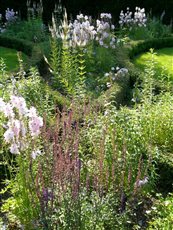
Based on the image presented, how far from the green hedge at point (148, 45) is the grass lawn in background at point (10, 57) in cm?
261

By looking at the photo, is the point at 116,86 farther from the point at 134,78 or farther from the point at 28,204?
the point at 28,204

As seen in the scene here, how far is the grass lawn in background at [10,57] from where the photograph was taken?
35.3 ft

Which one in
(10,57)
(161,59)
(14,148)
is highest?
(14,148)

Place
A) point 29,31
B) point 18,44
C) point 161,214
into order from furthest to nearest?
point 29,31
point 18,44
point 161,214

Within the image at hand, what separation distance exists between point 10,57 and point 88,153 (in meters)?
6.16

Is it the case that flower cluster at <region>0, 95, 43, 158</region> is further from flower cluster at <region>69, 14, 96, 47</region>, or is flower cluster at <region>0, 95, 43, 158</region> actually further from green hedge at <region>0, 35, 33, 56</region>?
green hedge at <region>0, 35, 33, 56</region>

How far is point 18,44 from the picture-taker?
1215cm

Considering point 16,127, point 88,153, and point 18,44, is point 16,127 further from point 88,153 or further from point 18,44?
point 18,44

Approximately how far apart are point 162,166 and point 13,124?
239 centimetres

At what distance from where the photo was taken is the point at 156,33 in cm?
1324

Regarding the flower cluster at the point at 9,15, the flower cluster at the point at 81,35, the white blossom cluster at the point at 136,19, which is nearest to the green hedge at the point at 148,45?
the white blossom cluster at the point at 136,19

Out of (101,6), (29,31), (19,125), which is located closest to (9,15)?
(29,31)

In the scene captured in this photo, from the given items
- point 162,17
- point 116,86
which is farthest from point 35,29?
point 116,86

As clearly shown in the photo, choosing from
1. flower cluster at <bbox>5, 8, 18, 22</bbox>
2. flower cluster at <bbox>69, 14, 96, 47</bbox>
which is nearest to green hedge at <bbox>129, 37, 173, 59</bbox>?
flower cluster at <bbox>69, 14, 96, 47</bbox>
